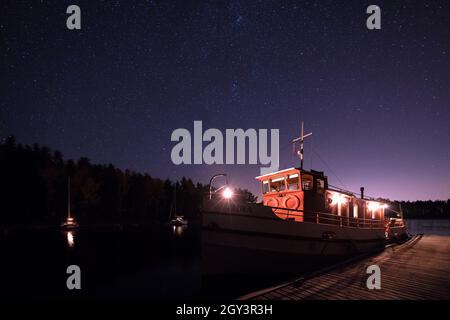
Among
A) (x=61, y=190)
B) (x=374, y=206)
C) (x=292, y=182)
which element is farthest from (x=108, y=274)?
(x=61, y=190)

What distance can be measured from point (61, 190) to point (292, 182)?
54.8 meters

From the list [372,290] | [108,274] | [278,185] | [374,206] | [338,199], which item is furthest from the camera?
[374,206]

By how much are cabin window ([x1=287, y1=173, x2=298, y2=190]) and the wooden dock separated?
4378 millimetres

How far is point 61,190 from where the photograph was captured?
5316 centimetres

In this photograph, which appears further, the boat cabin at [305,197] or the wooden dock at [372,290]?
the boat cabin at [305,197]

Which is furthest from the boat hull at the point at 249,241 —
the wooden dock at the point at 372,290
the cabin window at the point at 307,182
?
the cabin window at the point at 307,182

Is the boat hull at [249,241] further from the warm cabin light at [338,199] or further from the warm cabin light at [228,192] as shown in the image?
the warm cabin light at [338,199]

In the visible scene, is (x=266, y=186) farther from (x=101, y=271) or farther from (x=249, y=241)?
(x=101, y=271)

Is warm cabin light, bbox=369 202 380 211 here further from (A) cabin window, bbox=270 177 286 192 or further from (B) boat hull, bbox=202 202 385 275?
(B) boat hull, bbox=202 202 385 275

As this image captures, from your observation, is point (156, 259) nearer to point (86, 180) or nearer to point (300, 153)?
point (300, 153)

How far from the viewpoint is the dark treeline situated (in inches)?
1950

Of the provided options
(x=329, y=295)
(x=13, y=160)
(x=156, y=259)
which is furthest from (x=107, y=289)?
(x=13, y=160)

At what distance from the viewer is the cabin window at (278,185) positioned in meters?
14.2
